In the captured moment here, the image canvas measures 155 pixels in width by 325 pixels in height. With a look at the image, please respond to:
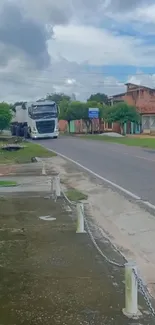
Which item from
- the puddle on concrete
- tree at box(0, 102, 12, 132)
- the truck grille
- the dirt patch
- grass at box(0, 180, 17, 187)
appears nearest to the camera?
the puddle on concrete

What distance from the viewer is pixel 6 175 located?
2147 centimetres

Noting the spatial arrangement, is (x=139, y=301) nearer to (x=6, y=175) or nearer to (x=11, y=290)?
(x=11, y=290)

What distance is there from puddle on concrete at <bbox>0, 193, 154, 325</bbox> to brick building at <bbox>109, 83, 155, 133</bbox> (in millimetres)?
65230

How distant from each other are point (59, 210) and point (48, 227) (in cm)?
202

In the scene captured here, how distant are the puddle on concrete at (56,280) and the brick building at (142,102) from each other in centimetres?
6523

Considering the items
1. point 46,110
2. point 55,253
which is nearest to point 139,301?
point 55,253

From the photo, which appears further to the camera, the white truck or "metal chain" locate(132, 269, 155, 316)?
the white truck

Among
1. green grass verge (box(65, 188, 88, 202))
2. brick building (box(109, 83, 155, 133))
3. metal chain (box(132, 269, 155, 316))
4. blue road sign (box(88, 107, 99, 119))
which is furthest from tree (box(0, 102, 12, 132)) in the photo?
metal chain (box(132, 269, 155, 316))

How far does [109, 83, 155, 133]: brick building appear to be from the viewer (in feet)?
242

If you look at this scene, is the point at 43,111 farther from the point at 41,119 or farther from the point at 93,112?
the point at 93,112

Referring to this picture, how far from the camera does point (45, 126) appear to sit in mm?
57812

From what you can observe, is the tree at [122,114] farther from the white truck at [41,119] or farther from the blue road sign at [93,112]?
the blue road sign at [93,112]

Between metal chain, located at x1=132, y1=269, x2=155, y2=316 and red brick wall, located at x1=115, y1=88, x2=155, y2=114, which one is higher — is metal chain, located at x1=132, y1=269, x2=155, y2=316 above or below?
below

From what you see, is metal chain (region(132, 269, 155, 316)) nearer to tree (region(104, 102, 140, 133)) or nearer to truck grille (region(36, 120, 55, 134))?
truck grille (region(36, 120, 55, 134))
